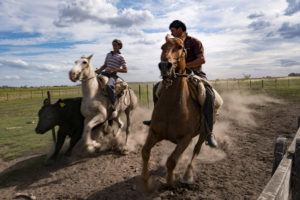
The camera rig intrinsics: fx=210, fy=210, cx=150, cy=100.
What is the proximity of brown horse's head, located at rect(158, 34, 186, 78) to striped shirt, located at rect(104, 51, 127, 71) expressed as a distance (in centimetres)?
370

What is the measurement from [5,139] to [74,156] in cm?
461

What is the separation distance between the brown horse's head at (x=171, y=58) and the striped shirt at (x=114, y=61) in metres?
3.70

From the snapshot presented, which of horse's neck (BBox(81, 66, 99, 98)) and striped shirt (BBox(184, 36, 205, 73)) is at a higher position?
striped shirt (BBox(184, 36, 205, 73))

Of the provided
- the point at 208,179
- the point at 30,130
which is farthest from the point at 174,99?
the point at 30,130

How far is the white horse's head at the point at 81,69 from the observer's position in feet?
17.1

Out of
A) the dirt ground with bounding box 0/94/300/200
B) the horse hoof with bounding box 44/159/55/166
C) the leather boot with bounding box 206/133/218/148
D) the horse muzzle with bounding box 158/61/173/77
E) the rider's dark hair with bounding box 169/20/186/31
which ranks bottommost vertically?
the dirt ground with bounding box 0/94/300/200

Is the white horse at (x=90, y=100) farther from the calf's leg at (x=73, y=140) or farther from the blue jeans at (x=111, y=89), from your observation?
the calf's leg at (x=73, y=140)

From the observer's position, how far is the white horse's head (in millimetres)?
5222

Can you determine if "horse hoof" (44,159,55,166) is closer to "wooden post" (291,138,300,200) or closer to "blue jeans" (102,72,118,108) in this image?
"blue jeans" (102,72,118,108)

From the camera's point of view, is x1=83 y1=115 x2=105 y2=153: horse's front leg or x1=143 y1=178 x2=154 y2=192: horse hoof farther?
x1=83 y1=115 x2=105 y2=153: horse's front leg

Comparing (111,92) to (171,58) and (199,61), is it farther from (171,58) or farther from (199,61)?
(171,58)

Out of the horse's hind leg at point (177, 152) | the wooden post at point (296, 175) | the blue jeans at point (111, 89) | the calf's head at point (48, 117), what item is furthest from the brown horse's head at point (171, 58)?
the calf's head at point (48, 117)

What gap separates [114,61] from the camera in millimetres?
6867

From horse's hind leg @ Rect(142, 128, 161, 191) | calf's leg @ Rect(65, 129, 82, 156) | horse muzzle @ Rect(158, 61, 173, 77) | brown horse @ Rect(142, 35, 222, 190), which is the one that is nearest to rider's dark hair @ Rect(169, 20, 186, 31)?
brown horse @ Rect(142, 35, 222, 190)
